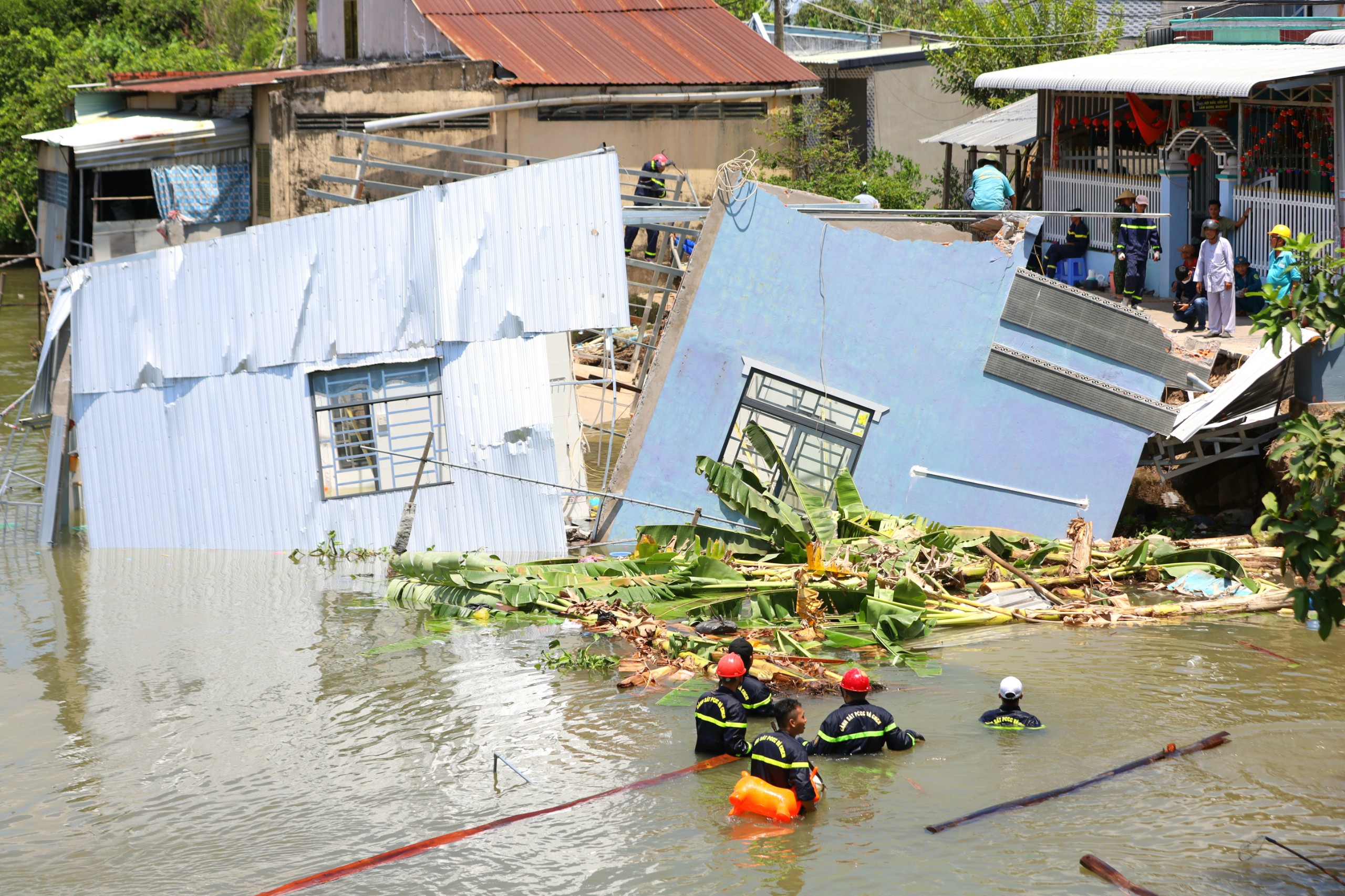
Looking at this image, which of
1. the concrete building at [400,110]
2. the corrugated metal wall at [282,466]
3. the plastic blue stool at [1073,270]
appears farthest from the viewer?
the concrete building at [400,110]

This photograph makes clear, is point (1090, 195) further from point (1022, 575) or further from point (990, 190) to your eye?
point (1022, 575)

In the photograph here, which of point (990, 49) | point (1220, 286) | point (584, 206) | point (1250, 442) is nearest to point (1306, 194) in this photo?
point (1220, 286)

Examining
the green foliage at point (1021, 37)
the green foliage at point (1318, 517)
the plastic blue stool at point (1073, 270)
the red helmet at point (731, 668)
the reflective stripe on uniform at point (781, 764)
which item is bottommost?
the reflective stripe on uniform at point (781, 764)

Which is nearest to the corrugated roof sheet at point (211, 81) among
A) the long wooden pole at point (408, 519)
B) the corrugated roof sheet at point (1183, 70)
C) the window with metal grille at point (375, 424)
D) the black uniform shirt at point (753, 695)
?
the window with metal grille at point (375, 424)

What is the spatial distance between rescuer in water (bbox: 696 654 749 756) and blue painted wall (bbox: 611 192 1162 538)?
17.9ft

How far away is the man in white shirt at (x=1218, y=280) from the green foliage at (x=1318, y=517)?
11507 millimetres

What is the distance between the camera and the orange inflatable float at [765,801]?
29.2ft

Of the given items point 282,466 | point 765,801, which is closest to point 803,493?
point 765,801

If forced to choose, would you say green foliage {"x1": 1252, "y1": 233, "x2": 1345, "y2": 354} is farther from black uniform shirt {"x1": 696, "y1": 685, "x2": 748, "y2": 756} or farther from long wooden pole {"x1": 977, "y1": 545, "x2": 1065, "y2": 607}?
long wooden pole {"x1": 977, "y1": 545, "x2": 1065, "y2": 607}

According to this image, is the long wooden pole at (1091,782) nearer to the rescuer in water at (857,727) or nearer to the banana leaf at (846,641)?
the rescuer in water at (857,727)

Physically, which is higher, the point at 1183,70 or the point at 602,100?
the point at 602,100

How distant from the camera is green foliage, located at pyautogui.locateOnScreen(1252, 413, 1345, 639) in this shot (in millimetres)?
6637

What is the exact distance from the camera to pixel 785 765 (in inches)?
352

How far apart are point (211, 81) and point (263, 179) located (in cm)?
245
